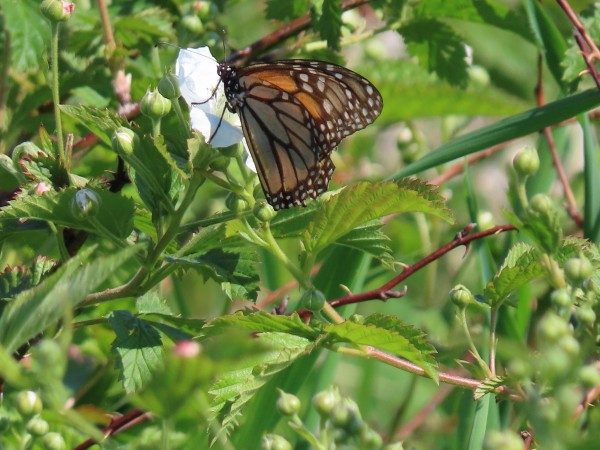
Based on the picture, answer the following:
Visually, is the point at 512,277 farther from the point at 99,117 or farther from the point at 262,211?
the point at 99,117

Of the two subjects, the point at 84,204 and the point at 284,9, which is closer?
the point at 84,204

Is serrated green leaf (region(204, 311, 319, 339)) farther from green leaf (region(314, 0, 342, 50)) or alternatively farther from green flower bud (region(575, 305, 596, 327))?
green leaf (region(314, 0, 342, 50))

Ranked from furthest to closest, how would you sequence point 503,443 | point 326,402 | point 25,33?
point 25,33, point 326,402, point 503,443

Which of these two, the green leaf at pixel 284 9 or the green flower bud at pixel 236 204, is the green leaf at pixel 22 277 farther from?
the green leaf at pixel 284 9

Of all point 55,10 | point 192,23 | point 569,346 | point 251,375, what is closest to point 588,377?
point 569,346

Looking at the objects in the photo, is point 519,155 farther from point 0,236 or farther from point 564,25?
point 564,25

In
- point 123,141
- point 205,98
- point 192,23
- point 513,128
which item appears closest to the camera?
point 123,141

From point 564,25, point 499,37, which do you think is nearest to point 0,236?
point 564,25
